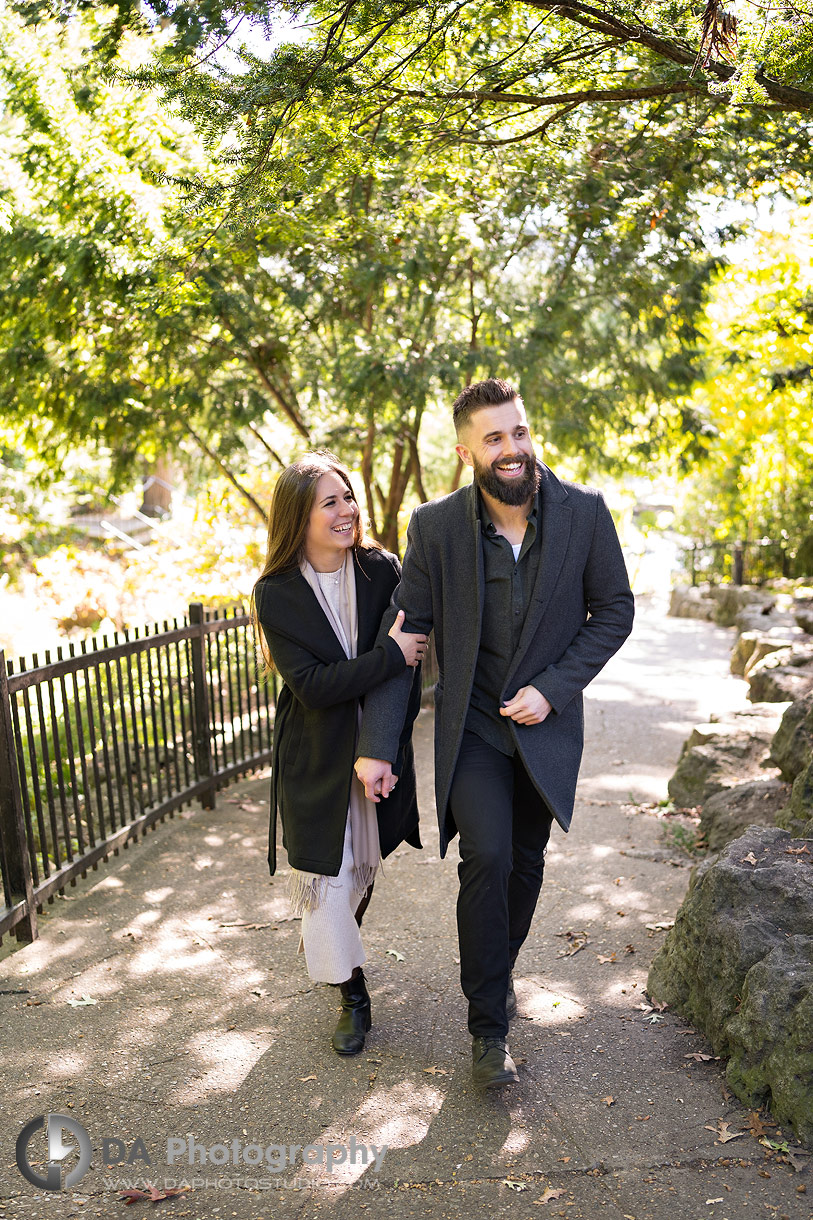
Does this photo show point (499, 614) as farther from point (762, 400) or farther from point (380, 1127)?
point (762, 400)

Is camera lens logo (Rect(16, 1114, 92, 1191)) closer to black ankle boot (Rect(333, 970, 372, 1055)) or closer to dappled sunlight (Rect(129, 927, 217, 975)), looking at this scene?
black ankle boot (Rect(333, 970, 372, 1055))

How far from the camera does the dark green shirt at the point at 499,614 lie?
3.59 metres

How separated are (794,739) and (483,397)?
3.09 metres

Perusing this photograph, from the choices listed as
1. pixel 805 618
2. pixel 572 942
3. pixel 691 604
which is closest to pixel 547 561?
pixel 572 942

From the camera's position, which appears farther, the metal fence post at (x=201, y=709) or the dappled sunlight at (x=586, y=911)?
the metal fence post at (x=201, y=709)

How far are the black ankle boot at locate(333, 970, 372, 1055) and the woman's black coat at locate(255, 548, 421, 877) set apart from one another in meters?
0.49

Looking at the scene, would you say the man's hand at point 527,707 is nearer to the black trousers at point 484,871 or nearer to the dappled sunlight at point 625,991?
the black trousers at point 484,871

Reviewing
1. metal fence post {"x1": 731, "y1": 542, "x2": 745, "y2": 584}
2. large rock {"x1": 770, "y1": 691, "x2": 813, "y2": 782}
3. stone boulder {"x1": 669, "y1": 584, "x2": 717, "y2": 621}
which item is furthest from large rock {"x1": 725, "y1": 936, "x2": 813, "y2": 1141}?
metal fence post {"x1": 731, "y1": 542, "x2": 745, "y2": 584}

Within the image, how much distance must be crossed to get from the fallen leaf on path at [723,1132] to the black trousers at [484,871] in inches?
26.7

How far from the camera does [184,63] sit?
148 inches

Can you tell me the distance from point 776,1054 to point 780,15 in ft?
11.6

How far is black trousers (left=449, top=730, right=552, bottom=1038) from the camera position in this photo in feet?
11.2

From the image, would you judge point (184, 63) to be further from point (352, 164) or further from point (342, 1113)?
point (342, 1113)

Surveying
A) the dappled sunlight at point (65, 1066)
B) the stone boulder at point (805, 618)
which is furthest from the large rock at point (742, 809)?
the stone boulder at point (805, 618)
